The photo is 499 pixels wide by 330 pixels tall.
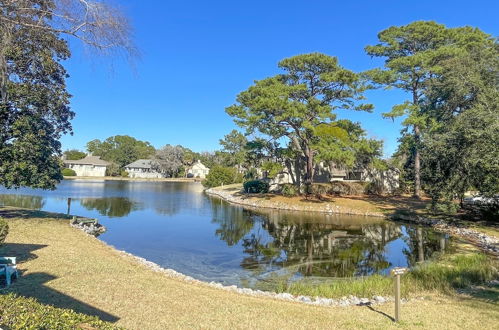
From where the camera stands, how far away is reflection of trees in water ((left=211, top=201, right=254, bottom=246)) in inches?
694

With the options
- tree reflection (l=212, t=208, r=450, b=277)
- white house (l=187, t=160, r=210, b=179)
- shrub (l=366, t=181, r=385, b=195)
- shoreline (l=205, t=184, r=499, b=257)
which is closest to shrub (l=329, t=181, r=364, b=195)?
shrub (l=366, t=181, r=385, b=195)

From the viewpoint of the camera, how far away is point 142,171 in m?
88.2

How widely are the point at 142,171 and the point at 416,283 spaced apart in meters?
86.3

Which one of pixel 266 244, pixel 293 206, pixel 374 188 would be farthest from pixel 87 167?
pixel 266 244

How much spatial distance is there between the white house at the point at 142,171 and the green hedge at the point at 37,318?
3426 inches

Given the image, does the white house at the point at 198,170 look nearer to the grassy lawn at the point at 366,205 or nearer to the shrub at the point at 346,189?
the grassy lawn at the point at 366,205

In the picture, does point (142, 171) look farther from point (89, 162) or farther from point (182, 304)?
point (182, 304)

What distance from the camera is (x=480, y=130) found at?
49.1 ft

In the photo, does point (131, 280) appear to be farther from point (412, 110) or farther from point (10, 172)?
point (412, 110)

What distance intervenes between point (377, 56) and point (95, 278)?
30.7 metres

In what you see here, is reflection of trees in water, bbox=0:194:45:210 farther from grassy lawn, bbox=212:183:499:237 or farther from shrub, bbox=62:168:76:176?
shrub, bbox=62:168:76:176

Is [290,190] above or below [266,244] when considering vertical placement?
above

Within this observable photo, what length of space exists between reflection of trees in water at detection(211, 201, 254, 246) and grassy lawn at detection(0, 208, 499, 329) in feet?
27.8

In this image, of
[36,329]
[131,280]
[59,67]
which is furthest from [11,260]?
[59,67]
